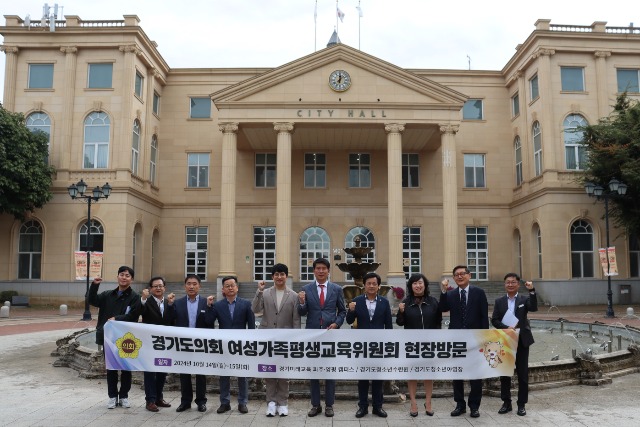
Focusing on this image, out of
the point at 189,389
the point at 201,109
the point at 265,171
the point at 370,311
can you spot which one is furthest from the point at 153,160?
the point at 370,311

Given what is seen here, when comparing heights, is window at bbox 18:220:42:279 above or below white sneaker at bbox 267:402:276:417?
above

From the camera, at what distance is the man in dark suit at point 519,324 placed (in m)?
8.07

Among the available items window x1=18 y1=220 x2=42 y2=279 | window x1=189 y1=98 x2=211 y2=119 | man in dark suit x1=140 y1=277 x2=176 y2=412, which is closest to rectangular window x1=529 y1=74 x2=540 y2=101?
window x1=189 y1=98 x2=211 y2=119

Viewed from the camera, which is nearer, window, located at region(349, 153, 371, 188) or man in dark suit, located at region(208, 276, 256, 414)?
man in dark suit, located at region(208, 276, 256, 414)

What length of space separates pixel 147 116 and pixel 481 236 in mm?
23044

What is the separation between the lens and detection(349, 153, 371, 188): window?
37.2 metres

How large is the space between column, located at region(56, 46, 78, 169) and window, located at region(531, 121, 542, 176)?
2753 centimetres

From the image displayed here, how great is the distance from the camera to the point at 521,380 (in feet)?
26.5

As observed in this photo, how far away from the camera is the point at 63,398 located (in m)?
9.15

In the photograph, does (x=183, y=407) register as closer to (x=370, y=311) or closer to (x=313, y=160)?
(x=370, y=311)

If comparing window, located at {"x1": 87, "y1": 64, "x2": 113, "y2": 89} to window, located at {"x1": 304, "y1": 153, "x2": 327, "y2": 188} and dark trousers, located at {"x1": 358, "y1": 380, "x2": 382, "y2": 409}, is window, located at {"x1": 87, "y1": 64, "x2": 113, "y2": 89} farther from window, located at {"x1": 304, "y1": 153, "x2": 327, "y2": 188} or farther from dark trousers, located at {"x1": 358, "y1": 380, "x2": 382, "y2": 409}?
dark trousers, located at {"x1": 358, "y1": 380, "x2": 382, "y2": 409}

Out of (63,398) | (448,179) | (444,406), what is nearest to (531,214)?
(448,179)

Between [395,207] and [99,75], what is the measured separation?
1895cm

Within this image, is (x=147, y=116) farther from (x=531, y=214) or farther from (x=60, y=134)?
(x=531, y=214)
